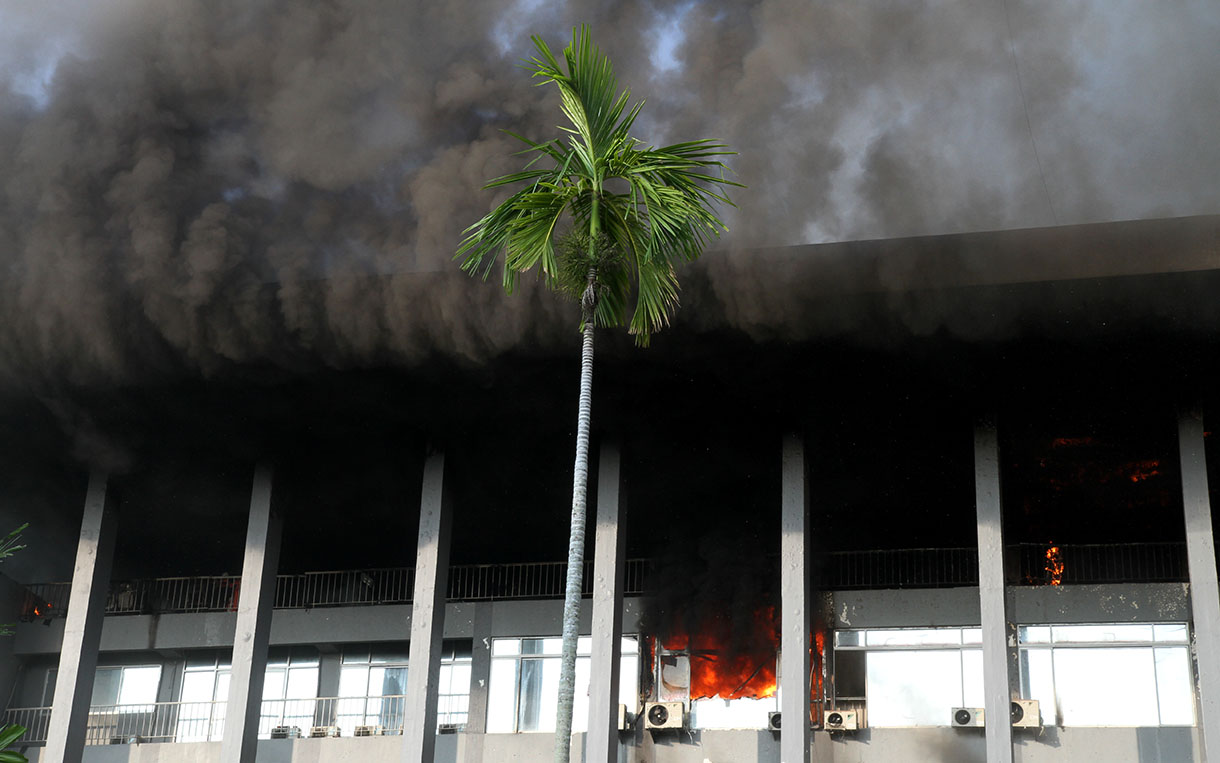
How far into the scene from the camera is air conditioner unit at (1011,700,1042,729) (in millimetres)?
18703

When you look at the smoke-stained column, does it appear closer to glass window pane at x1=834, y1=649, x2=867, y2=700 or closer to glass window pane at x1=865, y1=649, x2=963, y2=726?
glass window pane at x1=834, y1=649, x2=867, y2=700

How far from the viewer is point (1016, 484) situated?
69.9 ft

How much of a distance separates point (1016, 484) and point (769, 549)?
12.9 feet

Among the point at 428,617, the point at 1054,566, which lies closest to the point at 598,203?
the point at 428,617

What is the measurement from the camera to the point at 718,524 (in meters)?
22.3

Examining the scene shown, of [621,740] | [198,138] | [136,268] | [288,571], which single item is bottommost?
[621,740]

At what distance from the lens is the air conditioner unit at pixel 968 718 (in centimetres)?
1917

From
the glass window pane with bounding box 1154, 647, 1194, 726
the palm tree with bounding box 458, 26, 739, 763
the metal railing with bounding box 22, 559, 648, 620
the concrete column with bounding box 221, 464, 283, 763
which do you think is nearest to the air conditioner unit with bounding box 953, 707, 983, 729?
the glass window pane with bounding box 1154, 647, 1194, 726

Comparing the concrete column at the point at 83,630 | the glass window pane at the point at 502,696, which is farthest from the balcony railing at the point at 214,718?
the concrete column at the point at 83,630

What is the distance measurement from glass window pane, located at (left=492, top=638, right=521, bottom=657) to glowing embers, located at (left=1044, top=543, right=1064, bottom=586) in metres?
8.38

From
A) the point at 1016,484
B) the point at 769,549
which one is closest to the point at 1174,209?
the point at 1016,484

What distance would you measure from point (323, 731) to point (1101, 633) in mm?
12106

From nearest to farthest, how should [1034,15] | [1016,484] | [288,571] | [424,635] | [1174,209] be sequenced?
1. [1174,209]
2. [1034,15]
3. [424,635]
4. [1016,484]
5. [288,571]

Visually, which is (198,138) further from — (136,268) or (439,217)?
(439,217)
